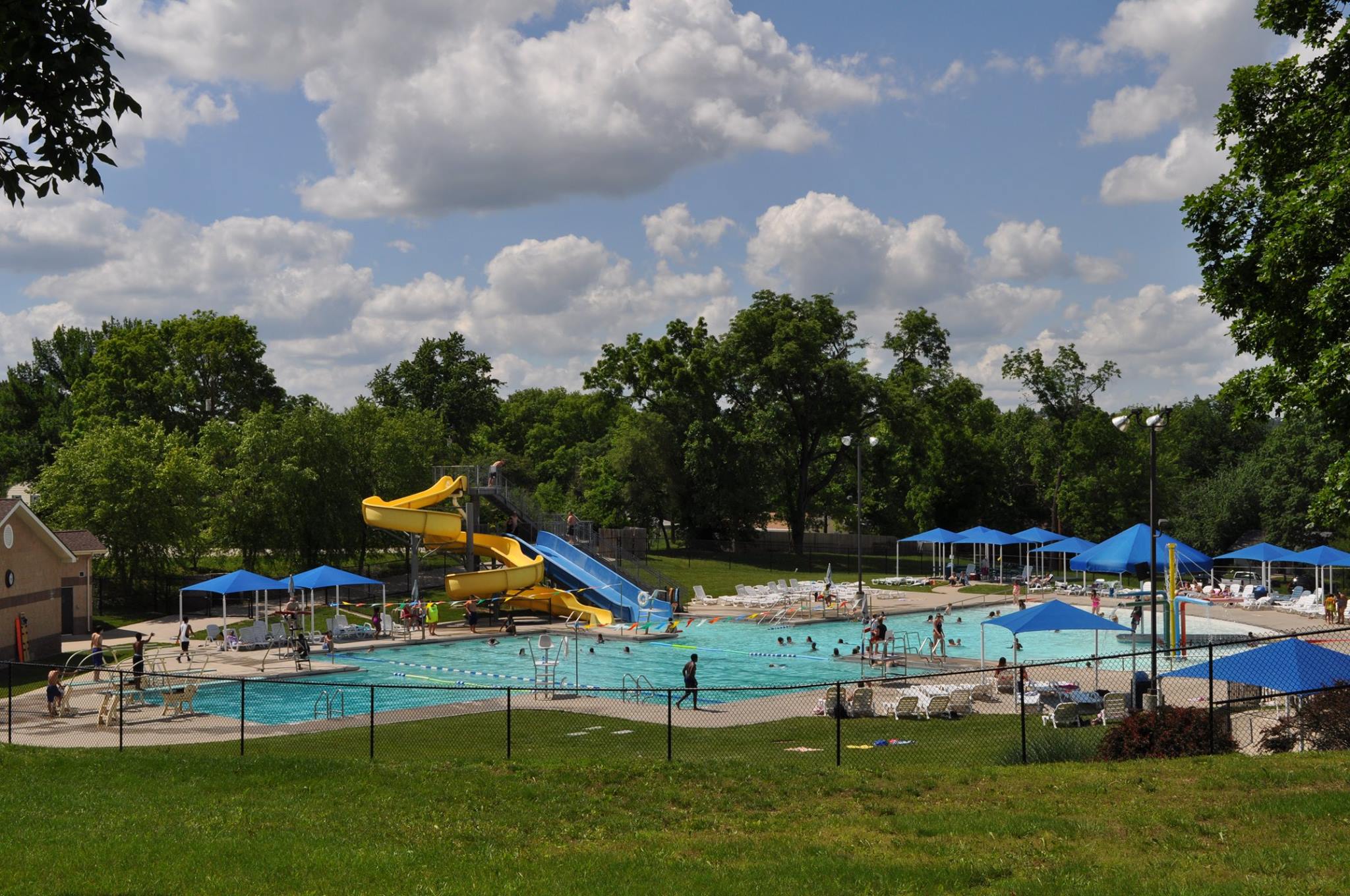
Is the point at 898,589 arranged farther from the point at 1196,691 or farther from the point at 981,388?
the point at 981,388

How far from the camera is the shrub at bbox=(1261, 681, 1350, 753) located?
50.9 ft

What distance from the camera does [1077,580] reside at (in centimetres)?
5412

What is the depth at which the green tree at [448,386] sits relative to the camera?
3381 inches

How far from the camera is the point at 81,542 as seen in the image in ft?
117

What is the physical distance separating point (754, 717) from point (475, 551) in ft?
79.1

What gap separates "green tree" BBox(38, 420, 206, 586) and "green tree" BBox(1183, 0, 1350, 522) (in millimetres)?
35822

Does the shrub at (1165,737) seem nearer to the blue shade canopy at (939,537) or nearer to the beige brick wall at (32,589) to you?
the beige brick wall at (32,589)

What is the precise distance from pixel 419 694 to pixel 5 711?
802 cm

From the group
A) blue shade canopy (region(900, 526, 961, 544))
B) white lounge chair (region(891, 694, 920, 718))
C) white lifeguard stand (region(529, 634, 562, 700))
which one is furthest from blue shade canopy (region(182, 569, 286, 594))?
blue shade canopy (region(900, 526, 961, 544))

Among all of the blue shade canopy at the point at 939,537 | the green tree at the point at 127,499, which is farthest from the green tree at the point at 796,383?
the green tree at the point at 127,499

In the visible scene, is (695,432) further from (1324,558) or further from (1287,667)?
(1287,667)

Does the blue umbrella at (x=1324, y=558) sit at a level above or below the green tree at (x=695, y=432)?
below

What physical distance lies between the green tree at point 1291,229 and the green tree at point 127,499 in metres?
35.8

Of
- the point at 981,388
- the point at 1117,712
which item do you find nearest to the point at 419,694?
the point at 1117,712
